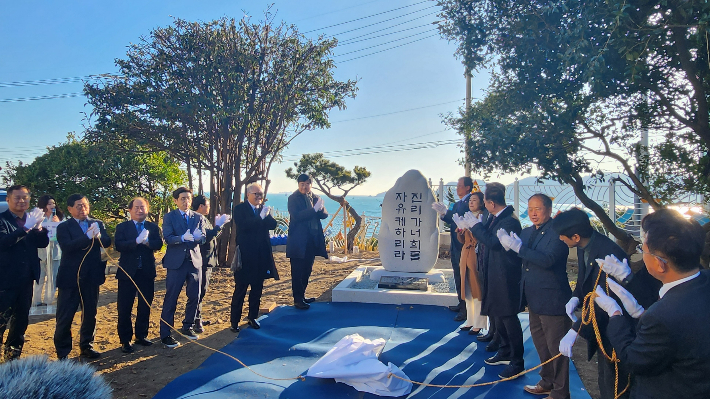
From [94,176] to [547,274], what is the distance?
8.62m

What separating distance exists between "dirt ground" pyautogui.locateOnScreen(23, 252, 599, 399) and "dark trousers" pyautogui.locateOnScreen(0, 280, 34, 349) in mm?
487

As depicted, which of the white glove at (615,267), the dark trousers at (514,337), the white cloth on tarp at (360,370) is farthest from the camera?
the dark trousers at (514,337)

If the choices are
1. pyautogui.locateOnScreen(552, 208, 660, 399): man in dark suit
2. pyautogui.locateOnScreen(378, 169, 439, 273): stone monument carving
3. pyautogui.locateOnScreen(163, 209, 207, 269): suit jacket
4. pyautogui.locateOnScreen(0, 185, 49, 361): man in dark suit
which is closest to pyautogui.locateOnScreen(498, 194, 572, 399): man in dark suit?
pyautogui.locateOnScreen(552, 208, 660, 399): man in dark suit

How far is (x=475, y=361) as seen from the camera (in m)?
3.72

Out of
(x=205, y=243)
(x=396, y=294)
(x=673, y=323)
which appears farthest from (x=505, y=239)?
(x=205, y=243)

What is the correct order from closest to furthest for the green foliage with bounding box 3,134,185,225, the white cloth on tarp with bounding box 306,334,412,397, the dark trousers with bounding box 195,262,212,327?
the white cloth on tarp with bounding box 306,334,412,397
the dark trousers with bounding box 195,262,212,327
the green foliage with bounding box 3,134,185,225

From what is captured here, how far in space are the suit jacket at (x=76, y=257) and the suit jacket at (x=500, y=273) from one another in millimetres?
3437

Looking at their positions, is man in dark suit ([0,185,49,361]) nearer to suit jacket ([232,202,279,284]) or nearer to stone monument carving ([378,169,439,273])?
suit jacket ([232,202,279,284])

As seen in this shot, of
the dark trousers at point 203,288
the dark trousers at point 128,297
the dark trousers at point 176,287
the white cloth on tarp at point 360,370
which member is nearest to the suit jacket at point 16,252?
the dark trousers at point 128,297

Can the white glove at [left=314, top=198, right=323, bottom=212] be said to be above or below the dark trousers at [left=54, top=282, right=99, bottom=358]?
above

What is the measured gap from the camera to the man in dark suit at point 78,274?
371 cm

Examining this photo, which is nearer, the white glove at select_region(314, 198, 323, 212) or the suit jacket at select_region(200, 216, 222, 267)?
the suit jacket at select_region(200, 216, 222, 267)

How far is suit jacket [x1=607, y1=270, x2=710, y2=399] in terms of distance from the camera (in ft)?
4.97

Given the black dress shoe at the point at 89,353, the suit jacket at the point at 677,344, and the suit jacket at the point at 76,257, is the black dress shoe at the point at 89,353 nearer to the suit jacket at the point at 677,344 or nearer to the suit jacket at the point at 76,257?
the suit jacket at the point at 76,257
